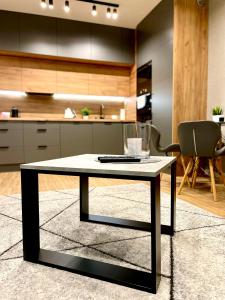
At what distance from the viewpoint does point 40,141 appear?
13.0ft

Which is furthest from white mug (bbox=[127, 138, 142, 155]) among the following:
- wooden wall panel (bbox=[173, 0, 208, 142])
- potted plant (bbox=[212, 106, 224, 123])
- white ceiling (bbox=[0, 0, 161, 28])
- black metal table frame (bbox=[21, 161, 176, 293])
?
white ceiling (bbox=[0, 0, 161, 28])

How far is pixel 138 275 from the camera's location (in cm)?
96

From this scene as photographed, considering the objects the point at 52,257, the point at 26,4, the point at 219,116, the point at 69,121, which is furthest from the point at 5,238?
the point at 26,4

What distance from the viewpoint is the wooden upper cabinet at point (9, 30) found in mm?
3830

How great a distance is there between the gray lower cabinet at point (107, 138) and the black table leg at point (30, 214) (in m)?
3.20

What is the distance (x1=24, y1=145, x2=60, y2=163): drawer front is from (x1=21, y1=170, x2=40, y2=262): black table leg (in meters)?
2.99

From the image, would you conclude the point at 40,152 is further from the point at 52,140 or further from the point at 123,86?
the point at 123,86

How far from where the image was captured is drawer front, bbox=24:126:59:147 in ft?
12.8

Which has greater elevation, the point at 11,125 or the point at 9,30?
the point at 9,30

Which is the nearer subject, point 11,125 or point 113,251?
point 113,251

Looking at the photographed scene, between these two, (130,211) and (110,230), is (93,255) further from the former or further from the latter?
(130,211)

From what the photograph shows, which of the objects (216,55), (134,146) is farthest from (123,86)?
(134,146)

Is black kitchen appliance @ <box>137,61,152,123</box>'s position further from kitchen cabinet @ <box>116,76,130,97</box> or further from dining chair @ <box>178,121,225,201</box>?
dining chair @ <box>178,121,225,201</box>

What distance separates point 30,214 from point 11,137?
3020 millimetres
